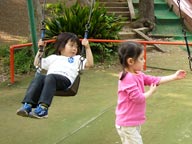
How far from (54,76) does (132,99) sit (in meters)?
1.27

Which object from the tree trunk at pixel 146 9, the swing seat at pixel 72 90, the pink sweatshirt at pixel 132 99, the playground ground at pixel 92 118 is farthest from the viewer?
the tree trunk at pixel 146 9

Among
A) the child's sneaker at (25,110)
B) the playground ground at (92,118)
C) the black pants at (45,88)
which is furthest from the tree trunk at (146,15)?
the child's sneaker at (25,110)

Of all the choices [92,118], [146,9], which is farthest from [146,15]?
[92,118]

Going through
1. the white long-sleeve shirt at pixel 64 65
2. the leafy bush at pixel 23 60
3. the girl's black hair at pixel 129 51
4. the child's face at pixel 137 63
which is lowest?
the leafy bush at pixel 23 60

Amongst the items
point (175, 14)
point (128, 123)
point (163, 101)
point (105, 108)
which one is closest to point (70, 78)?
point (128, 123)

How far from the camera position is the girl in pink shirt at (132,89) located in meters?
2.78

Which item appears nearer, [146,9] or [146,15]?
[146,9]

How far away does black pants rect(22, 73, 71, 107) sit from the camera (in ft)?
12.2

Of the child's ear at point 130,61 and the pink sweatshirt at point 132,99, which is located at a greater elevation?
the child's ear at point 130,61

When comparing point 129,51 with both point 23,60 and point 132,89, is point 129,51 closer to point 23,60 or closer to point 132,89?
point 132,89

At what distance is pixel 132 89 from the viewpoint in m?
2.77

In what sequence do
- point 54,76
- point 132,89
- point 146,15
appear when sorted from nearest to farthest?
point 132,89 < point 54,76 < point 146,15

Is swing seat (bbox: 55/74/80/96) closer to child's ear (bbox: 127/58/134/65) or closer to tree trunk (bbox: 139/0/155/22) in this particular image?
child's ear (bbox: 127/58/134/65)

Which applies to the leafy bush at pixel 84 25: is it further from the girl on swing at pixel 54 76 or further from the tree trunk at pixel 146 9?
the girl on swing at pixel 54 76
